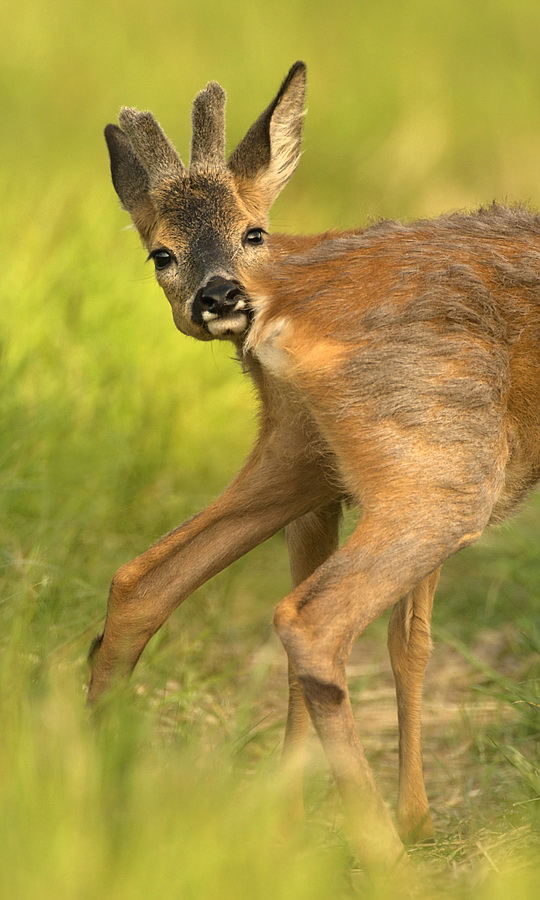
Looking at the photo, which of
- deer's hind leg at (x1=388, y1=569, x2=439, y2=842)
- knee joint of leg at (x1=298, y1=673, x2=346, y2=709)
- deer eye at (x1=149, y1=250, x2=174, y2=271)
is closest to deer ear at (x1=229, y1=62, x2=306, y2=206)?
deer eye at (x1=149, y1=250, x2=174, y2=271)

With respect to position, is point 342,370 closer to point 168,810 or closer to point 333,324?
point 333,324

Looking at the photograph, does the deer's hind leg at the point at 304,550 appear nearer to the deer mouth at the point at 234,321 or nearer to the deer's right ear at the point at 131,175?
the deer mouth at the point at 234,321

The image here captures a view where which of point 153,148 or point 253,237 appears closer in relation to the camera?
point 253,237

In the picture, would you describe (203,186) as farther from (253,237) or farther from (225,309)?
(225,309)

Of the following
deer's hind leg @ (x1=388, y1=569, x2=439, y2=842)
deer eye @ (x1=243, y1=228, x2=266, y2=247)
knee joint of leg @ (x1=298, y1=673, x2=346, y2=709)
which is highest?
deer eye @ (x1=243, y1=228, x2=266, y2=247)

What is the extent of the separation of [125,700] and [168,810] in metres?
0.65

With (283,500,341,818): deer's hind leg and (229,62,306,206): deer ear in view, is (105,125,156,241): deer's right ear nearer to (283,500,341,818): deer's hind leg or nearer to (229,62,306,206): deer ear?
(229,62,306,206): deer ear

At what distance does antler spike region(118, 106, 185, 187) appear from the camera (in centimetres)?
537

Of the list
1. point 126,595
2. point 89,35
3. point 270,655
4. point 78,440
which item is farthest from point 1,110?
point 126,595

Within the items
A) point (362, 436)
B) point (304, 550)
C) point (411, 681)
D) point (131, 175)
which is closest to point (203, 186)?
point (131, 175)

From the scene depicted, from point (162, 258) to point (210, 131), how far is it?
627mm

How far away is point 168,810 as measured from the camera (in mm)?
3045

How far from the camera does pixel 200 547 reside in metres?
4.55

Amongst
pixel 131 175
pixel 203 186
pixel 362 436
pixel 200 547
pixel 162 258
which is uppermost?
pixel 131 175
